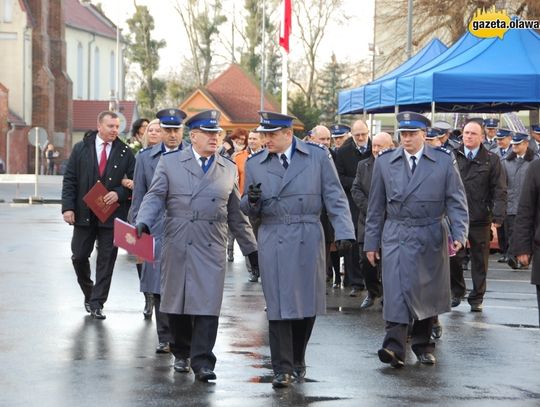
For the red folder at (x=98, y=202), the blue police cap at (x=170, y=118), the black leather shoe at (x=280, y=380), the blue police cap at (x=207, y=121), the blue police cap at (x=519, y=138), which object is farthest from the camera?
the blue police cap at (x=519, y=138)

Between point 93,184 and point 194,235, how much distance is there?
370cm

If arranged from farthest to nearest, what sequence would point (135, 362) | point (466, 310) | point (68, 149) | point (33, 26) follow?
point (68, 149), point (33, 26), point (466, 310), point (135, 362)

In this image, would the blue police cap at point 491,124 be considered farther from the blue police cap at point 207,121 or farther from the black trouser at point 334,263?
the blue police cap at point 207,121

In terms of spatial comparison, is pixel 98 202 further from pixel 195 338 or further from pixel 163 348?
pixel 195 338

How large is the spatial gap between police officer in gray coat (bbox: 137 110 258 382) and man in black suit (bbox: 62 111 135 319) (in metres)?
3.24

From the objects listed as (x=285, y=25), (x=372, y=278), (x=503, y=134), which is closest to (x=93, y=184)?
(x=372, y=278)

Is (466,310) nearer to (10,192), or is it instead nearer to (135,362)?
(135,362)

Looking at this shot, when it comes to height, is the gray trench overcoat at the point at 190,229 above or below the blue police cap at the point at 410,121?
below

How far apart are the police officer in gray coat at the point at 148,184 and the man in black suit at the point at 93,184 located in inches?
70.2

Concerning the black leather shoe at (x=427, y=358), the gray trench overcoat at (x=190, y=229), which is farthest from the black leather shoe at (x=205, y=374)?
the black leather shoe at (x=427, y=358)

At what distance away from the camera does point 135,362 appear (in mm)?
10336

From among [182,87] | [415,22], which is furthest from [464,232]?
[182,87]

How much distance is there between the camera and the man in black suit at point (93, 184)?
13.1 metres

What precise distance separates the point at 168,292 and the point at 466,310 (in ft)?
17.2
